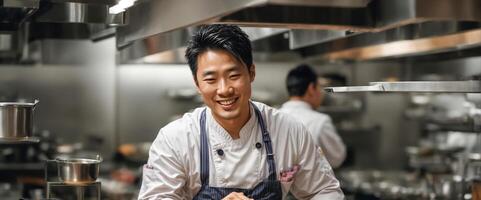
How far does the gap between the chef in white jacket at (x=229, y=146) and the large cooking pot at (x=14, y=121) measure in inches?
23.8

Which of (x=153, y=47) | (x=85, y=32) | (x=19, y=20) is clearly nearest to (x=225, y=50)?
(x=153, y=47)

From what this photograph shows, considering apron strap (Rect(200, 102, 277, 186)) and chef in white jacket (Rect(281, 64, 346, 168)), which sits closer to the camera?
apron strap (Rect(200, 102, 277, 186))

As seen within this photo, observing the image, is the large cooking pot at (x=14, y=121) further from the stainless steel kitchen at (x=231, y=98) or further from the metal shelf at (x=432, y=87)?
the metal shelf at (x=432, y=87)

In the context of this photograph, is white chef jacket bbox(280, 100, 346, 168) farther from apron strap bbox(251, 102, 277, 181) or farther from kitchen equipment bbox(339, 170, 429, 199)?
apron strap bbox(251, 102, 277, 181)

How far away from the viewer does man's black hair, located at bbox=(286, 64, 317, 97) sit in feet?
14.3

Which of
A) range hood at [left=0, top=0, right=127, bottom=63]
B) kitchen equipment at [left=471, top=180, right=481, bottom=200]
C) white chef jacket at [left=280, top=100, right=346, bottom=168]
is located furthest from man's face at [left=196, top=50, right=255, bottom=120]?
white chef jacket at [left=280, top=100, right=346, bottom=168]

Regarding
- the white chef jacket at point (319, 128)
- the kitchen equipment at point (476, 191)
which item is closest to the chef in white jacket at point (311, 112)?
the white chef jacket at point (319, 128)

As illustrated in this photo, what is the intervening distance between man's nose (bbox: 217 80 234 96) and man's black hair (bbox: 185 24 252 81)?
9cm

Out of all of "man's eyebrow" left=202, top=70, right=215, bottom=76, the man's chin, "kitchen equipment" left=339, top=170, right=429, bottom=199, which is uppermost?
"man's eyebrow" left=202, top=70, right=215, bottom=76

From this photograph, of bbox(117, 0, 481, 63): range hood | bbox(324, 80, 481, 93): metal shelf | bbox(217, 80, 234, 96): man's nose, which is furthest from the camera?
bbox(217, 80, 234, 96): man's nose

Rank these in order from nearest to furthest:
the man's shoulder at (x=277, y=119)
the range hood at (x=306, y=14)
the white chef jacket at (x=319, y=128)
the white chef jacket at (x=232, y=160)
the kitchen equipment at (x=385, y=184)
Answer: the range hood at (x=306, y=14) → the white chef jacket at (x=232, y=160) → the man's shoulder at (x=277, y=119) → the white chef jacket at (x=319, y=128) → the kitchen equipment at (x=385, y=184)

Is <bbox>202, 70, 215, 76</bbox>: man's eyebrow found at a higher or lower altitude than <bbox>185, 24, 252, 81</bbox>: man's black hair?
lower

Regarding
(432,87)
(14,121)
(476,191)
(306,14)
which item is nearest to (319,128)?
(476,191)

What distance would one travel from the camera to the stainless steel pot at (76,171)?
2.98 m
